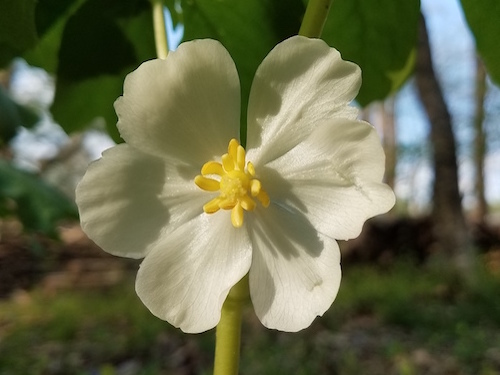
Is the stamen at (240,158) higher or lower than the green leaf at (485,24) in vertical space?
higher

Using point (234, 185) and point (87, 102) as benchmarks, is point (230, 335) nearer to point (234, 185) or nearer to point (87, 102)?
point (234, 185)

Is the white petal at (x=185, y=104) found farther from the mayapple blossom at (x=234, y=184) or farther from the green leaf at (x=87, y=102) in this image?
the green leaf at (x=87, y=102)

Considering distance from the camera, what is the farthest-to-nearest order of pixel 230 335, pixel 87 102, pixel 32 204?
pixel 32 204, pixel 87 102, pixel 230 335

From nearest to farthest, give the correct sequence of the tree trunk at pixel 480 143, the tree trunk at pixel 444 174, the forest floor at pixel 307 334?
the forest floor at pixel 307 334 → the tree trunk at pixel 444 174 → the tree trunk at pixel 480 143

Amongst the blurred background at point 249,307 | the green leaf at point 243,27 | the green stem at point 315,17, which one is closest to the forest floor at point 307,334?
the blurred background at point 249,307

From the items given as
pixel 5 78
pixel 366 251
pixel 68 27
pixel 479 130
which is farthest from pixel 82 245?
pixel 68 27

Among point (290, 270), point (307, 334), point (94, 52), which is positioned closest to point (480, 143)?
point (307, 334)
